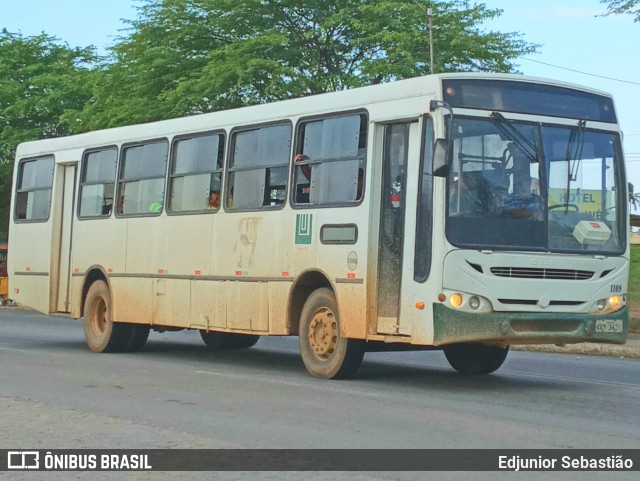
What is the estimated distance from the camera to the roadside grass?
1046 inches

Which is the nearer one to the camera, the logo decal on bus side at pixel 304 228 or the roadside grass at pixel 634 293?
the logo decal on bus side at pixel 304 228

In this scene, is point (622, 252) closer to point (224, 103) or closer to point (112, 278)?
point (112, 278)

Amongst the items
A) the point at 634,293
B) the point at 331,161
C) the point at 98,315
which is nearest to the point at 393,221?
the point at 331,161

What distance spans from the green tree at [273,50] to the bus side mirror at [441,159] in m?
23.8

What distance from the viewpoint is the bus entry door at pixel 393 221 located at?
44.9 ft

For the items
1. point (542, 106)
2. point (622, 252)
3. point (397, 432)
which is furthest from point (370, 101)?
point (397, 432)

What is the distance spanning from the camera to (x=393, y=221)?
13922mm

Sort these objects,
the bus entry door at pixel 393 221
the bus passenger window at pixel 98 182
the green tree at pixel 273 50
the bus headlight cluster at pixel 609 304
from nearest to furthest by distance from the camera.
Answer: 1. the bus entry door at pixel 393 221
2. the bus headlight cluster at pixel 609 304
3. the bus passenger window at pixel 98 182
4. the green tree at pixel 273 50

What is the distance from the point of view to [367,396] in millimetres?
12852

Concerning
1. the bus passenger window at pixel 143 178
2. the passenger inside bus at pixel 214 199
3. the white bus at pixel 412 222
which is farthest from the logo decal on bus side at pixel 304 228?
the bus passenger window at pixel 143 178

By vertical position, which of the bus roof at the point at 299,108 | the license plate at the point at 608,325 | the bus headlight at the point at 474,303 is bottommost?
the license plate at the point at 608,325

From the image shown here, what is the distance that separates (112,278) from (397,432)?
980 cm

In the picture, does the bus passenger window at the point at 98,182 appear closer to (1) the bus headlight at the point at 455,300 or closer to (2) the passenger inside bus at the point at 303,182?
(2) the passenger inside bus at the point at 303,182

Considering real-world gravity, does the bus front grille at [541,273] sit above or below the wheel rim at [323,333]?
above
